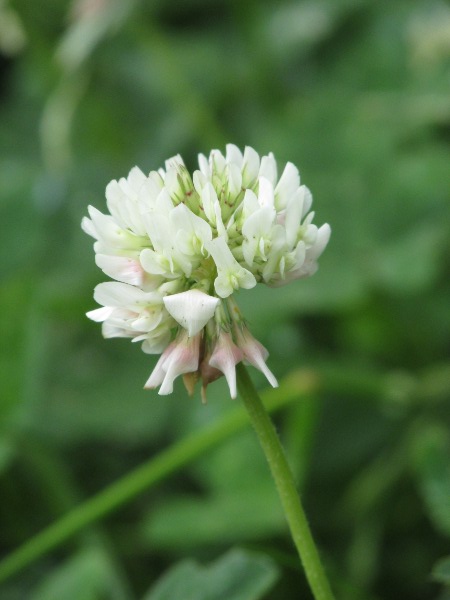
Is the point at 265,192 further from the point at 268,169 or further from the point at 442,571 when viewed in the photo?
the point at 442,571

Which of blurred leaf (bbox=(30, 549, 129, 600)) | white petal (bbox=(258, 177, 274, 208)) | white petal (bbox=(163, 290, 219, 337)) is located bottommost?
blurred leaf (bbox=(30, 549, 129, 600))

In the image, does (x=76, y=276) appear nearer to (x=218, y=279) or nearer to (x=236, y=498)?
(x=236, y=498)

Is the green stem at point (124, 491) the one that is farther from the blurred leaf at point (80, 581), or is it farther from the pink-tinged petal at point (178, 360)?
the pink-tinged petal at point (178, 360)

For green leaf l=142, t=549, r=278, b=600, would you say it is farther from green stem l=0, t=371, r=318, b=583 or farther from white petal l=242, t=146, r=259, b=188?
white petal l=242, t=146, r=259, b=188

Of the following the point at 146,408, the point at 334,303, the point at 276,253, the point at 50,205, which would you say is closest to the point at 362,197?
the point at 334,303

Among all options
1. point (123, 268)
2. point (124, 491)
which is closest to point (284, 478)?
point (123, 268)

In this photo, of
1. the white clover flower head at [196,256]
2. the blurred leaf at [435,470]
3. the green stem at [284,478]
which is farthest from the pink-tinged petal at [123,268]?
the blurred leaf at [435,470]

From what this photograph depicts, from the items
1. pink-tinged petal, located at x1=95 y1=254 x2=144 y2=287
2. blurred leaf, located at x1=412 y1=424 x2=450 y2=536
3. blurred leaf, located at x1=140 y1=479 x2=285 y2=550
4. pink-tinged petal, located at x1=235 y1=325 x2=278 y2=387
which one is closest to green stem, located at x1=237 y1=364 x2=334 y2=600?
pink-tinged petal, located at x1=235 y1=325 x2=278 y2=387

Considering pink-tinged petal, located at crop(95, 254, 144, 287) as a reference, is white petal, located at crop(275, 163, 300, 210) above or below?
above
